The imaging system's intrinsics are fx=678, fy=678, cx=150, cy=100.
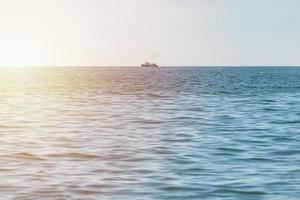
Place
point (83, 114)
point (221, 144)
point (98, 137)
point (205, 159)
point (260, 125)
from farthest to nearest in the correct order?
1. point (83, 114)
2. point (260, 125)
3. point (98, 137)
4. point (221, 144)
5. point (205, 159)

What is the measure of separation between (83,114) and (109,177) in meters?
23.2

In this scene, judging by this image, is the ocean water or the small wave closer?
the ocean water

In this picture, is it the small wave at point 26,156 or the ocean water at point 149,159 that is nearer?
Result: the ocean water at point 149,159

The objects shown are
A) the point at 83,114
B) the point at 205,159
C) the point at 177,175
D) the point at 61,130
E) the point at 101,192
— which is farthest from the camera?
the point at 83,114

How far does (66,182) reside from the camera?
1593cm

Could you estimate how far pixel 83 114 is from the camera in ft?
130

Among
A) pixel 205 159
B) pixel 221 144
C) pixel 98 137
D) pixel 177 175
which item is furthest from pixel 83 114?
pixel 177 175

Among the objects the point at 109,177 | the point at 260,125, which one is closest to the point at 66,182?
the point at 109,177

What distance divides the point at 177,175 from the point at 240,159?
347cm

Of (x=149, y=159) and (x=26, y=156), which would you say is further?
(x=26, y=156)

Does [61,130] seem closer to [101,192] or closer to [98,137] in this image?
[98,137]

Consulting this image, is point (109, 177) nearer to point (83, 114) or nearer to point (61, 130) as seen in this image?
point (61, 130)

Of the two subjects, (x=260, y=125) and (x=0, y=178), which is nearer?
(x=0, y=178)

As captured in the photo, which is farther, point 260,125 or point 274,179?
point 260,125
